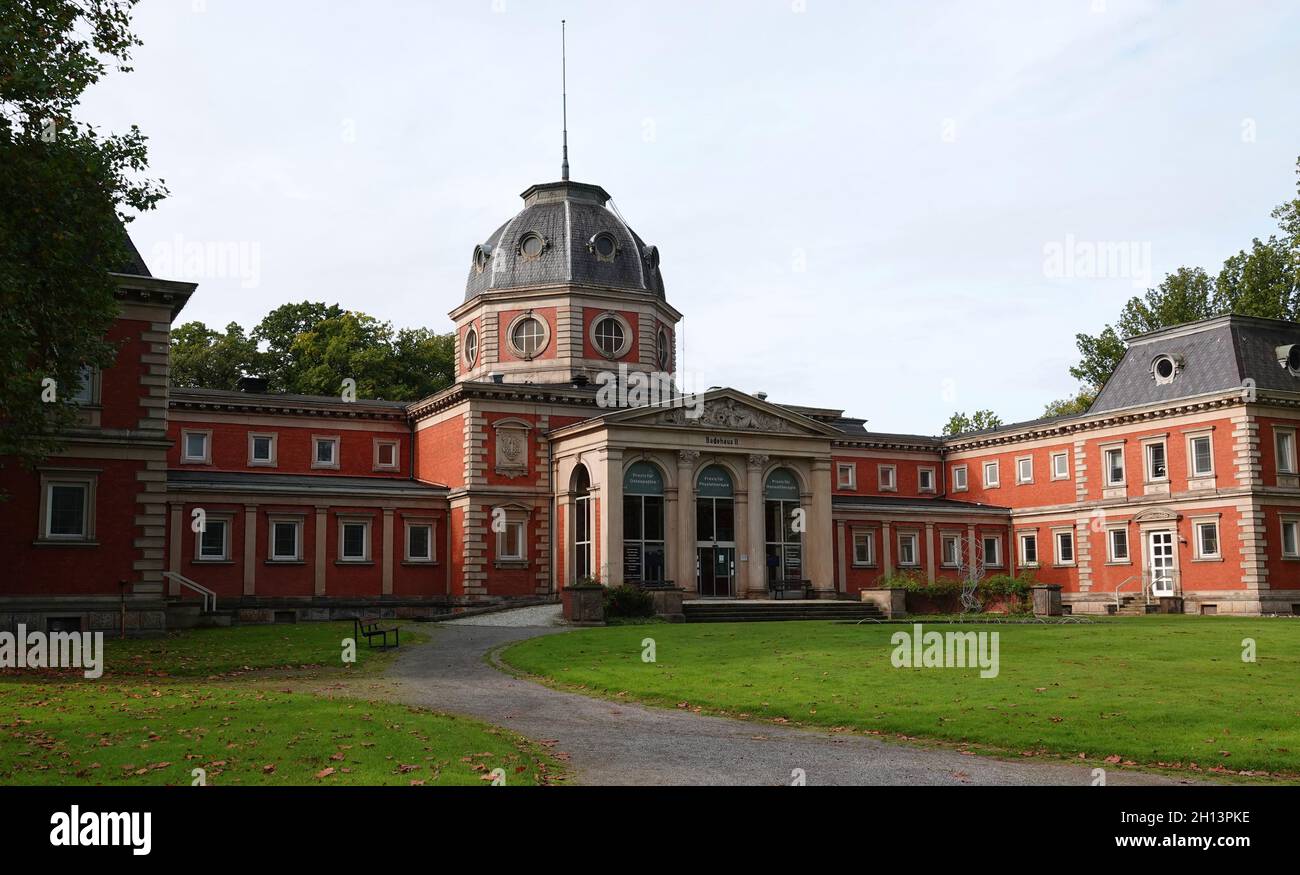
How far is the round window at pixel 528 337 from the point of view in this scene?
53094 mm

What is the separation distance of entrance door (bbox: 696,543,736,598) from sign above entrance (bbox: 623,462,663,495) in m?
3.33

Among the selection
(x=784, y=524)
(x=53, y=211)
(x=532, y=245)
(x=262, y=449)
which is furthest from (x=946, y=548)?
(x=53, y=211)

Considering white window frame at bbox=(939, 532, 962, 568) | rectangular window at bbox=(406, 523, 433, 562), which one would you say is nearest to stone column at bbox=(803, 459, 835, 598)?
white window frame at bbox=(939, 532, 962, 568)

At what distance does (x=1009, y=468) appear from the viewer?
6234 cm

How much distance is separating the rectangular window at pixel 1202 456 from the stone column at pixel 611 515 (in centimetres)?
2600

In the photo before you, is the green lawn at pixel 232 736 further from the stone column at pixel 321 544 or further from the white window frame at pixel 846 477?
the white window frame at pixel 846 477

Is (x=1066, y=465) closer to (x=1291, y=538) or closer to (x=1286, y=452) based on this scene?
(x=1286, y=452)

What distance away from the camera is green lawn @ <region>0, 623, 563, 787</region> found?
11.9 metres

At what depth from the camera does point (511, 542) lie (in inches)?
1900

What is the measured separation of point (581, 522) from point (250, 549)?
520 inches

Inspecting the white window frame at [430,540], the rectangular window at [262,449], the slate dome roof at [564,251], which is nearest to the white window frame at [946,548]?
the slate dome roof at [564,251]

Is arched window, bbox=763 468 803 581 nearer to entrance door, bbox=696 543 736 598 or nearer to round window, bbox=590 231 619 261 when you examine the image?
entrance door, bbox=696 543 736 598
